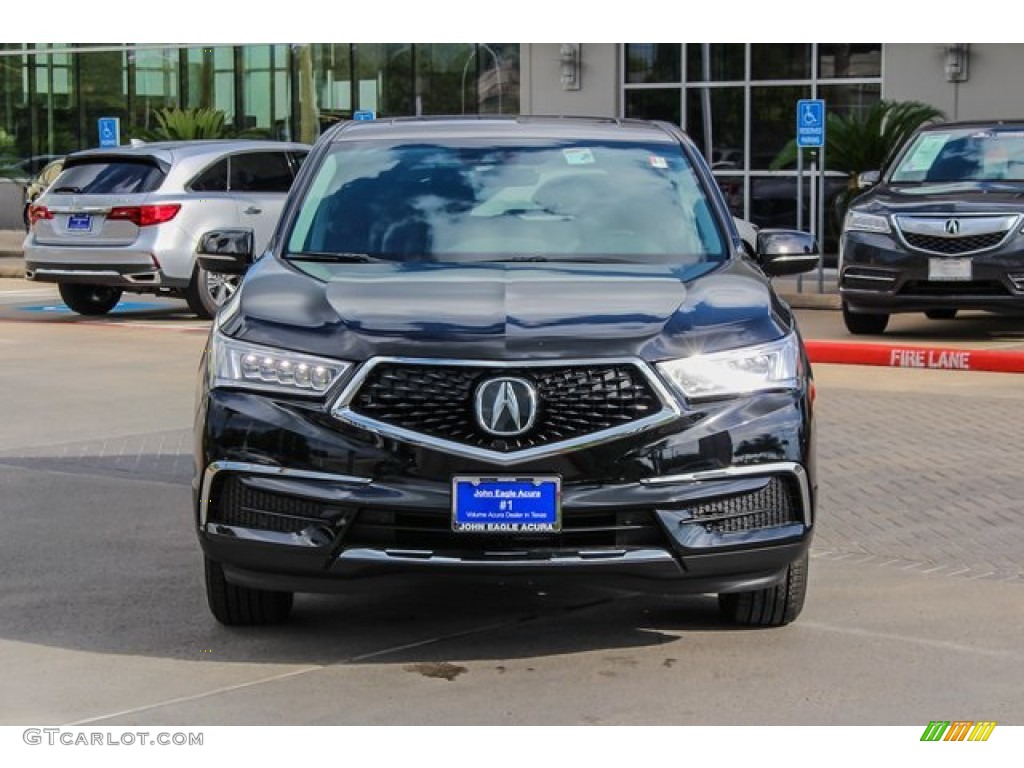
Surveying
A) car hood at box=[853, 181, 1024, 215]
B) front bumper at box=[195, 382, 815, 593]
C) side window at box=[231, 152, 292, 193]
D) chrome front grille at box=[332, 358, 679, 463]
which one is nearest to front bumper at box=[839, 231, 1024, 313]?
car hood at box=[853, 181, 1024, 215]

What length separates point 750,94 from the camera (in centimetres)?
2641

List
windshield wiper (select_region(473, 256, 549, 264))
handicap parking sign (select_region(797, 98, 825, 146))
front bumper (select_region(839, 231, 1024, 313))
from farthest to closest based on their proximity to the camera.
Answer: handicap parking sign (select_region(797, 98, 825, 146))
front bumper (select_region(839, 231, 1024, 313))
windshield wiper (select_region(473, 256, 549, 264))

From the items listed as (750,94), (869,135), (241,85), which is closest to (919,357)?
(869,135)

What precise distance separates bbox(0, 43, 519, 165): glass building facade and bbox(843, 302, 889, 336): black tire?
1367cm

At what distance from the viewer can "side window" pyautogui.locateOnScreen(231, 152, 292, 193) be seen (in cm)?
1973

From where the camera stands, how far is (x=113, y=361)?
1576cm

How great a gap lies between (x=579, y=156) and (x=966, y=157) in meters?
10.5

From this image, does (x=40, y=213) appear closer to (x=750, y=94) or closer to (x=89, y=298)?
(x=89, y=298)

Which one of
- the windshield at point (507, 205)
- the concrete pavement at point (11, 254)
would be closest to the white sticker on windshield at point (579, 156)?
the windshield at point (507, 205)

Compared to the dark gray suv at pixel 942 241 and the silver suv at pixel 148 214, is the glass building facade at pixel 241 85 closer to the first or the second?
the silver suv at pixel 148 214

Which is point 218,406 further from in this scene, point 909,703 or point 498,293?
point 909,703
